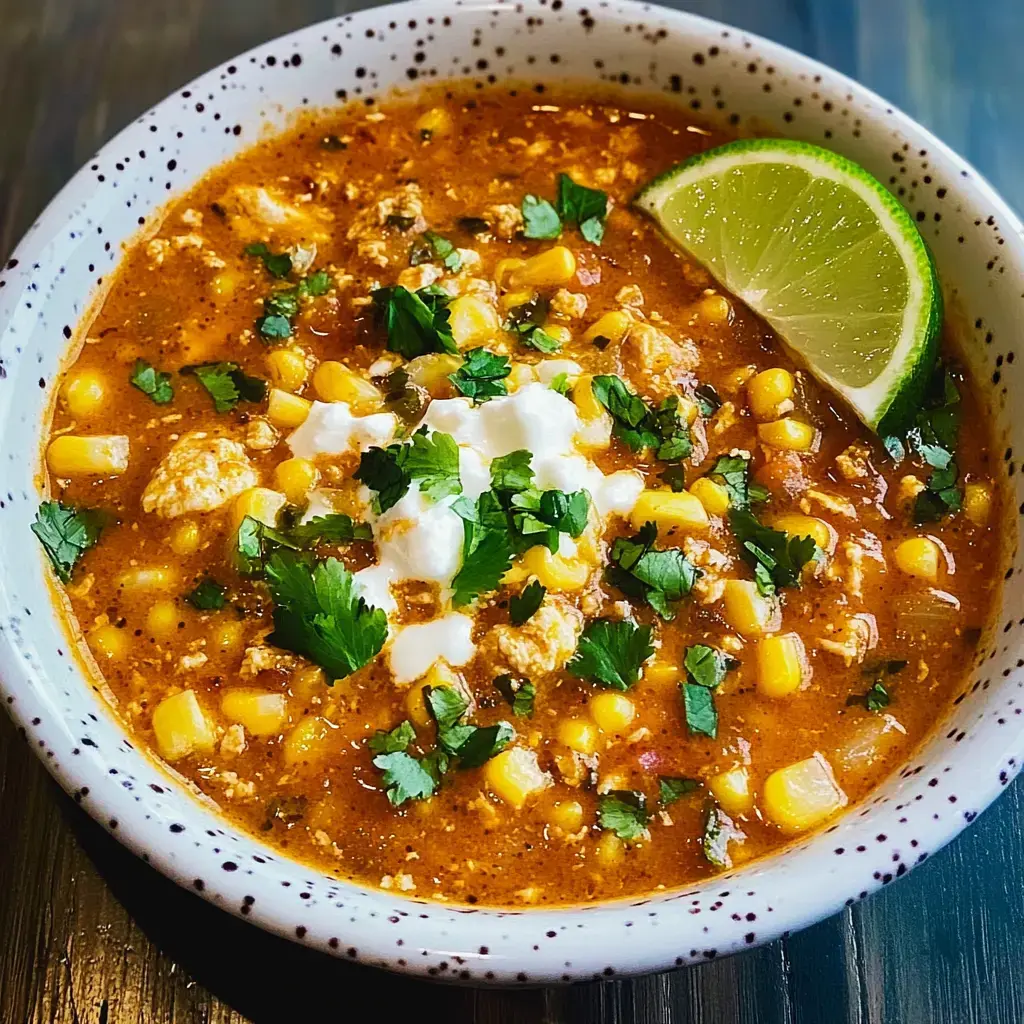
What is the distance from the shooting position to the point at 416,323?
302cm

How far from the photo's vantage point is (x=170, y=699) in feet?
8.54

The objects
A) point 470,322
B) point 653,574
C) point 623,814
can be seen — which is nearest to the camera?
point 623,814

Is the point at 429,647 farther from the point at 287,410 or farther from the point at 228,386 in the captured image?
the point at 228,386

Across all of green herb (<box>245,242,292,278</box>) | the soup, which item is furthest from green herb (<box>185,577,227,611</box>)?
green herb (<box>245,242,292,278</box>)

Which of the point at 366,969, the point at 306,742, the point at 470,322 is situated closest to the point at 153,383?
the point at 470,322

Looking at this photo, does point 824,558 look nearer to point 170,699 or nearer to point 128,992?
point 170,699

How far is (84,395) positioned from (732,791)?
1.75 m

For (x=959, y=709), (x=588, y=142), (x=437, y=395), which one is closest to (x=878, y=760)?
(x=959, y=709)

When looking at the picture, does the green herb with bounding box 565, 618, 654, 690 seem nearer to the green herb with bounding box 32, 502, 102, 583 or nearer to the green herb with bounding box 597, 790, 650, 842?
the green herb with bounding box 597, 790, 650, 842

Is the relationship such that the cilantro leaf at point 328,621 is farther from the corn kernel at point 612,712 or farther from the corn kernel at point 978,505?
the corn kernel at point 978,505

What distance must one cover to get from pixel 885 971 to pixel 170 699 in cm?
167

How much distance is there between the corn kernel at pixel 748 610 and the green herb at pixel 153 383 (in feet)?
4.65

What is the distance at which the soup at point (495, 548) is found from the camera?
2520 mm

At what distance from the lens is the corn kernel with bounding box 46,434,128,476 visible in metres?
2.88
